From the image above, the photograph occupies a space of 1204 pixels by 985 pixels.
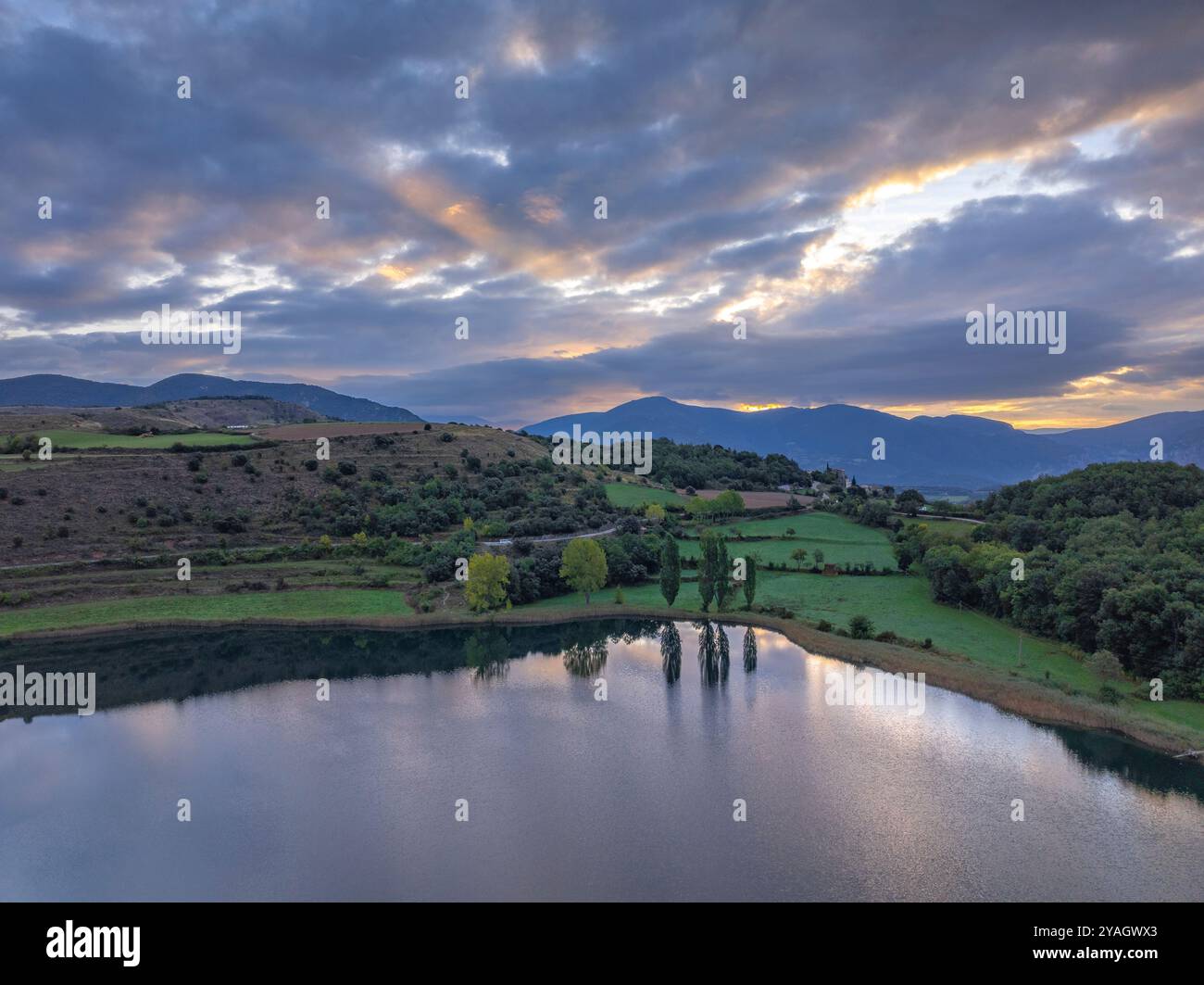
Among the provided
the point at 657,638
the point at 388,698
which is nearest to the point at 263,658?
the point at 388,698

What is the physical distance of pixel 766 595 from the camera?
7038cm

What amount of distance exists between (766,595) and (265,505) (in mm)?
68783

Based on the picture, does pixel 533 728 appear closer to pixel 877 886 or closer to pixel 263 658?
pixel 877 886

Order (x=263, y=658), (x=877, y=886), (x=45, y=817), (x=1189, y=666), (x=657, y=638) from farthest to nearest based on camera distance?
(x=657, y=638), (x=263, y=658), (x=1189, y=666), (x=45, y=817), (x=877, y=886)

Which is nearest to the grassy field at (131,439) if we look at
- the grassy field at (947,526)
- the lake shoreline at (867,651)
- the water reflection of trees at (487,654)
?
the lake shoreline at (867,651)

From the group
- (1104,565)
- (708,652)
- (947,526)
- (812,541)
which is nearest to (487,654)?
(708,652)

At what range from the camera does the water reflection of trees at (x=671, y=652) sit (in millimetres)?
50844

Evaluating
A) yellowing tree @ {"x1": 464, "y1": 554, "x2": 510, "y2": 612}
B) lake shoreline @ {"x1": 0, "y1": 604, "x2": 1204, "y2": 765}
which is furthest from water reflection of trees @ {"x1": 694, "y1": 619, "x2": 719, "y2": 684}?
yellowing tree @ {"x1": 464, "y1": 554, "x2": 510, "y2": 612}

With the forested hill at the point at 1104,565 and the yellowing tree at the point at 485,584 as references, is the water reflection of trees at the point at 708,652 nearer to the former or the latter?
the yellowing tree at the point at 485,584

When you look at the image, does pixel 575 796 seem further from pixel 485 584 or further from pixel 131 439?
pixel 131 439

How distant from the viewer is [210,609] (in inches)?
2584

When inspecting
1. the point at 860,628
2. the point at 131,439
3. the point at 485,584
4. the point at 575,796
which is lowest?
the point at 575,796

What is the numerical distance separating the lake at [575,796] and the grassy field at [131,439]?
2711 inches

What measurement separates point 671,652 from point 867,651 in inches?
629
